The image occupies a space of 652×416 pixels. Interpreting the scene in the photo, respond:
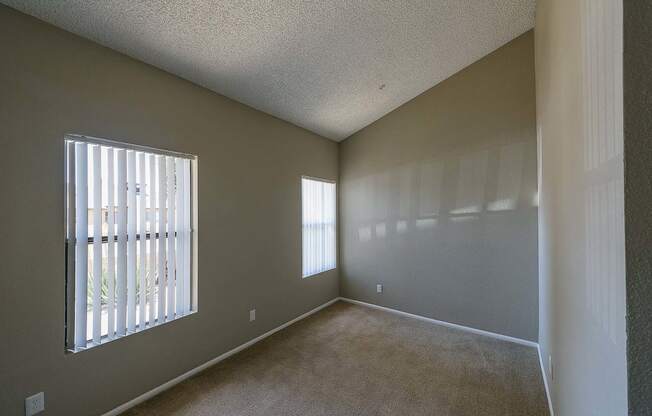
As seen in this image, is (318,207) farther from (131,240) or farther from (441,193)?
(131,240)

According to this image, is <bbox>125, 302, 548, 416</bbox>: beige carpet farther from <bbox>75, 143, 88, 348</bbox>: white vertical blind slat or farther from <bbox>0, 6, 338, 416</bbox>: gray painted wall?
<bbox>75, 143, 88, 348</bbox>: white vertical blind slat

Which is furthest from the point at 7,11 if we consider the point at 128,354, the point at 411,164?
the point at 411,164

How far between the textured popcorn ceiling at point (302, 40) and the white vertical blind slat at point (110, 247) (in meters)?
0.87

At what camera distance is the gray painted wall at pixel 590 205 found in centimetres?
66

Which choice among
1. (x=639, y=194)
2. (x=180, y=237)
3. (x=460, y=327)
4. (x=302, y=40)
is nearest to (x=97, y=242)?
(x=180, y=237)

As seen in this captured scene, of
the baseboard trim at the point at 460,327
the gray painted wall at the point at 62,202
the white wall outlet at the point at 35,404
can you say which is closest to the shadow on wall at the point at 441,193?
the baseboard trim at the point at 460,327

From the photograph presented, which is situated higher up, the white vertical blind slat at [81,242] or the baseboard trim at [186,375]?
Result: the white vertical blind slat at [81,242]

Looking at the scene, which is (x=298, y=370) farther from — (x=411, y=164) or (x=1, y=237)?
(x=411, y=164)

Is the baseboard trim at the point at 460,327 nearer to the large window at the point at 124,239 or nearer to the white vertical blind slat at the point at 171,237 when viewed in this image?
the large window at the point at 124,239

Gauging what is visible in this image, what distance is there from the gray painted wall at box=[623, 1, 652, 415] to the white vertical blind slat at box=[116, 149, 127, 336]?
262cm

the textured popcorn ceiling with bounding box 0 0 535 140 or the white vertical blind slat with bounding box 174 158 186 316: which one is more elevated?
the textured popcorn ceiling with bounding box 0 0 535 140

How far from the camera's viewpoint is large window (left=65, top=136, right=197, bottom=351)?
1.86 metres

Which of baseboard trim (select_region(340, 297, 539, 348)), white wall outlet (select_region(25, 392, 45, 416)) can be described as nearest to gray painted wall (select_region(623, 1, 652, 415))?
white wall outlet (select_region(25, 392, 45, 416))

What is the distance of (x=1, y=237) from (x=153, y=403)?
1534 mm
